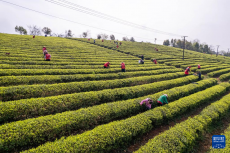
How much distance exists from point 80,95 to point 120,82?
5.65 metres

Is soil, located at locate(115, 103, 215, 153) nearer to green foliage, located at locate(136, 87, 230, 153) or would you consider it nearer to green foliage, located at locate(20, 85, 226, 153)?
green foliage, located at locate(20, 85, 226, 153)

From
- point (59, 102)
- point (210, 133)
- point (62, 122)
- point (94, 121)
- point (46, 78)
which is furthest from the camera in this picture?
point (46, 78)

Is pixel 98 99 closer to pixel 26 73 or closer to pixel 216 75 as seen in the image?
pixel 26 73

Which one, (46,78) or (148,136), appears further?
(46,78)

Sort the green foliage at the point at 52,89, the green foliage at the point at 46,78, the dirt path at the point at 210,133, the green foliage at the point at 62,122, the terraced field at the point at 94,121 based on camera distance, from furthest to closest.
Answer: the green foliage at the point at 46,78, the green foliage at the point at 52,89, the dirt path at the point at 210,133, the terraced field at the point at 94,121, the green foliage at the point at 62,122

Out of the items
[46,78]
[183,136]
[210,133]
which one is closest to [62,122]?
[46,78]

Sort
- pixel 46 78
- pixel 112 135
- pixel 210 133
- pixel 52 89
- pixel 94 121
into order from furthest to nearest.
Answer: pixel 46 78 → pixel 52 89 → pixel 210 133 → pixel 94 121 → pixel 112 135

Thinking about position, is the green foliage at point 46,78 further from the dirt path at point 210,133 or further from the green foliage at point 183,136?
the dirt path at point 210,133

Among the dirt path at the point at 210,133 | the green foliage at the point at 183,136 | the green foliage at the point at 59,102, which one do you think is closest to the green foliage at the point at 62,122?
the green foliage at the point at 59,102

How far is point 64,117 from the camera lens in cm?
710

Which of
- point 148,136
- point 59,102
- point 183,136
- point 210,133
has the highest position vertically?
point 59,102

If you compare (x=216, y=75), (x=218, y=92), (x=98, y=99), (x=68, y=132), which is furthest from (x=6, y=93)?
(x=216, y=75)

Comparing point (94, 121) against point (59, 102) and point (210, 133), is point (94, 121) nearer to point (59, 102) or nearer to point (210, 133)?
point (59, 102)

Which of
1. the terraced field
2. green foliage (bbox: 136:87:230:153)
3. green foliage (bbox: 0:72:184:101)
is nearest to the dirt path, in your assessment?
the terraced field
